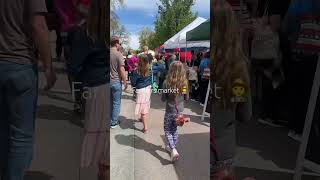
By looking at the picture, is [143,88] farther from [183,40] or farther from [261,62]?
[261,62]

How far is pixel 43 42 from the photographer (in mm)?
2047

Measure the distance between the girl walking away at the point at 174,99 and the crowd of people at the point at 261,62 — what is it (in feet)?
1.68

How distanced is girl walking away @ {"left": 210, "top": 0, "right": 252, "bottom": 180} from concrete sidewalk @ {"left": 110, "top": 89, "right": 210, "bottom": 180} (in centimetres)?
65

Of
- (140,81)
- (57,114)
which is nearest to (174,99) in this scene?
(140,81)

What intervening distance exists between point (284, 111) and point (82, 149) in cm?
112

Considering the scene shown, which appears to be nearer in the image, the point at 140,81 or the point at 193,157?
the point at 193,157

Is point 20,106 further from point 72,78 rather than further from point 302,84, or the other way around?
point 302,84

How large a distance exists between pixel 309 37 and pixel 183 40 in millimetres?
785

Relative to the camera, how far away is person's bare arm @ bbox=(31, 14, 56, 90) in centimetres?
201

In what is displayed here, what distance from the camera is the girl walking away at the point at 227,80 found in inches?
86.3

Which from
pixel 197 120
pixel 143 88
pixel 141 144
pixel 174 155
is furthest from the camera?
pixel 141 144

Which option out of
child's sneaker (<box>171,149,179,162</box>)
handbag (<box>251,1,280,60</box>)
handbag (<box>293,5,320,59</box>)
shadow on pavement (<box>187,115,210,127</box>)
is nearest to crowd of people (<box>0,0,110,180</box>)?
handbag (<box>251,1,280,60</box>)

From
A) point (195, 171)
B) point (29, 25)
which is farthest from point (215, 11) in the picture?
point (195, 171)

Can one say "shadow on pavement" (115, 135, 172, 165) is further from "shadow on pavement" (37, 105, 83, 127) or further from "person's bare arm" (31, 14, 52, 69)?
"person's bare arm" (31, 14, 52, 69)
